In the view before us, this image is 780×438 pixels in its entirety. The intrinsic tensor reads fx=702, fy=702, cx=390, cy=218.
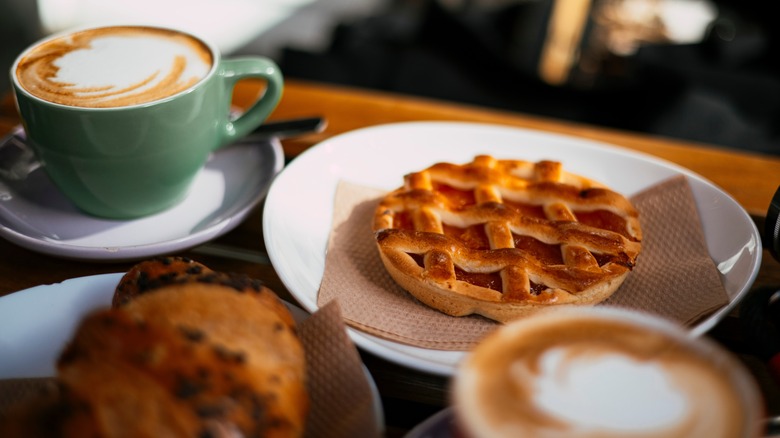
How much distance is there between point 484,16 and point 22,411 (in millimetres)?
2549

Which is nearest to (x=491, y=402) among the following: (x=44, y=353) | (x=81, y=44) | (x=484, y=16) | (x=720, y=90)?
(x=44, y=353)

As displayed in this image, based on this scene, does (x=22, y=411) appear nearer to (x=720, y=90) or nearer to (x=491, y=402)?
(x=491, y=402)

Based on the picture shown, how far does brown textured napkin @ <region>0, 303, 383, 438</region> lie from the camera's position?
0.68m

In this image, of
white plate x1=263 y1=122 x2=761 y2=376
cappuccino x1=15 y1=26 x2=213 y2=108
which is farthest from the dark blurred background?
cappuccino x1=15 y1=26 x2=213 y2=108

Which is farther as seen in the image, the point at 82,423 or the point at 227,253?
the point at 227,253

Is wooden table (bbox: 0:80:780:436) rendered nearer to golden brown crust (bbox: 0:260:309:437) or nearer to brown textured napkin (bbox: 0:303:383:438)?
brown textured napkin (bbox: 0:303:383:438)

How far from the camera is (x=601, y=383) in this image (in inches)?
21.9

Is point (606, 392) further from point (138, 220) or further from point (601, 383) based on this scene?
point (138, 220)

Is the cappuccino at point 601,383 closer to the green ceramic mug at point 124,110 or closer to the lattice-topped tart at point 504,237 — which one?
the lattice-topped tart at point 504,237

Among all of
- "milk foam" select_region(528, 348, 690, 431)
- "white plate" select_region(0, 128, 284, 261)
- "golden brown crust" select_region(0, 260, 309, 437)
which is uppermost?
"milk foam" select_region(528, 348, 690, 431)

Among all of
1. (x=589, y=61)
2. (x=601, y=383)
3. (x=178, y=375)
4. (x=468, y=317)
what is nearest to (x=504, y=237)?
(x=468, y=317)

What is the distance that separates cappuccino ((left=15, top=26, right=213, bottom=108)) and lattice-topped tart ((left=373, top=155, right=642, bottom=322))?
37 cm

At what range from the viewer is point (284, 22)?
3.85 meters

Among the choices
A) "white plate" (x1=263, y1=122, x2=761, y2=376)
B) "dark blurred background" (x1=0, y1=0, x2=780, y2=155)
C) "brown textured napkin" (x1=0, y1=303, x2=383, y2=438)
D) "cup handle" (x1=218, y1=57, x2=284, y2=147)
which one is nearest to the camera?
"brown textured napkin" (x1=0, y1=303, x2=383, y2=438)
